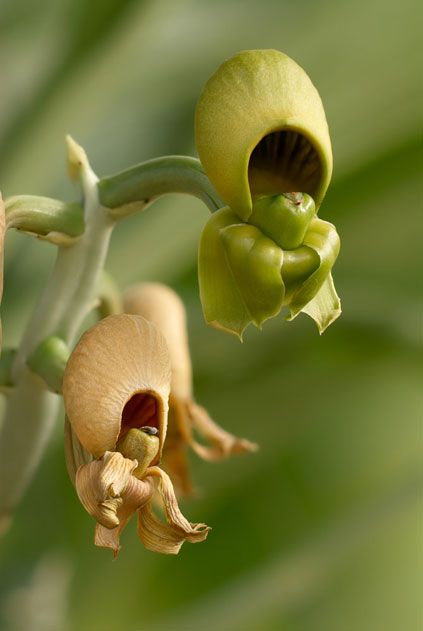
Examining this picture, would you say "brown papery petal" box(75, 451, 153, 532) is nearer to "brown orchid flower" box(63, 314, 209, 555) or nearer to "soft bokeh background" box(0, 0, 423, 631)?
"brown orchid flower" box(63, 314, 209, 555)

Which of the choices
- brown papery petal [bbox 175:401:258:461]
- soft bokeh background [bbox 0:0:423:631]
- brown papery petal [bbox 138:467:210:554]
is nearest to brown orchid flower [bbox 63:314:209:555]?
brown papery petal [bbox 138:467:210:554]

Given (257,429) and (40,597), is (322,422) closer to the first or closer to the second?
(257,429)

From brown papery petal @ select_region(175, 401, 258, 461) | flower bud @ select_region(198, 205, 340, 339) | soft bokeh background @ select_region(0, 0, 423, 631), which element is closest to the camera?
flower bud @ select_region(198, 205, 340, 339)

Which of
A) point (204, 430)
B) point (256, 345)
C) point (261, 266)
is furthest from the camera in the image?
point (256, 345)

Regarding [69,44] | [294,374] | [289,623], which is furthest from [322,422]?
[69,44]

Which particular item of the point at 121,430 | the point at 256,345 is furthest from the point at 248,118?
the point at 256,345

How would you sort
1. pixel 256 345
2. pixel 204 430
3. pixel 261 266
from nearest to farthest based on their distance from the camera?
pixel 261 266, pixel 204 430, pixel 256 345

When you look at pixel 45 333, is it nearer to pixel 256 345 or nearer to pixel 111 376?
pixel 111 376
